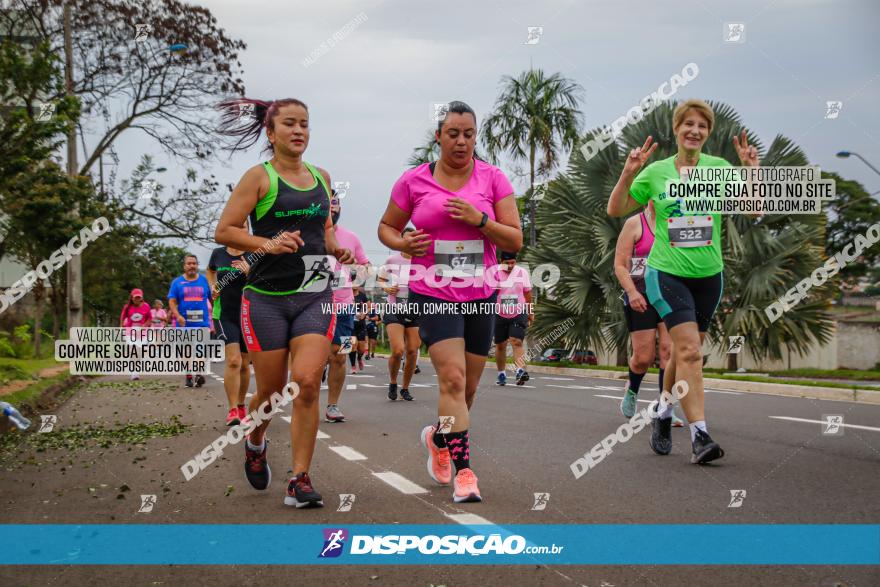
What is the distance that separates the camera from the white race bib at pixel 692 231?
678 centimetres

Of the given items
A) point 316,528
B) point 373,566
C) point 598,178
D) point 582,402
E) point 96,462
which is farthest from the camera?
point 598,178

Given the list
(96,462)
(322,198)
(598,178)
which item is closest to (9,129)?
(96,462)

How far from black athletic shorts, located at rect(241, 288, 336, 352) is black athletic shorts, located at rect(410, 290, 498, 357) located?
1.91ft

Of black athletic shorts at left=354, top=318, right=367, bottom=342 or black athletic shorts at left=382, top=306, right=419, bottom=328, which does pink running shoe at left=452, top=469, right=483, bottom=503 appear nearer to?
black athletic shorts at left=382, top=306, right=419, bottom=328

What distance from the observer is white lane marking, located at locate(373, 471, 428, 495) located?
5672mm

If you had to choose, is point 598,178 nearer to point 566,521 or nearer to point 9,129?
point 9,129

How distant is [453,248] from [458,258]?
0.07m

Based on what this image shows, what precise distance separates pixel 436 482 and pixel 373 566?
206 cm

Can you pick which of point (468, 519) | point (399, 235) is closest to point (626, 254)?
point (399, 235)

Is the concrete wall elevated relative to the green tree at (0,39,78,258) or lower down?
lower down

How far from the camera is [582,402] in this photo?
39.8 feet

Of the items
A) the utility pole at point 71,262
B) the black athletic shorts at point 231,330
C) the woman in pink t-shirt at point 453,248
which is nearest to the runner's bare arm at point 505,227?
the woman in pink t-shirt at point 453,248

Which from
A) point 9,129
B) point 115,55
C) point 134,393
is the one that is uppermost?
point 115,55

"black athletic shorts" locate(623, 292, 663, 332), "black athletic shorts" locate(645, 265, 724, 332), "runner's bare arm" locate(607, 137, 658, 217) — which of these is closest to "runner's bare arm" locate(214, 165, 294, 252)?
"runner's bare arm" locate(607, 137, 658, 217)
